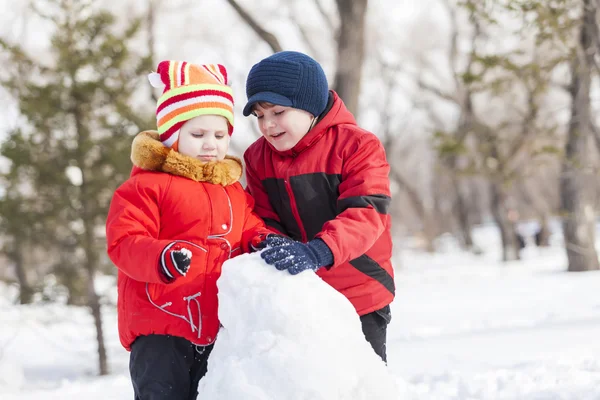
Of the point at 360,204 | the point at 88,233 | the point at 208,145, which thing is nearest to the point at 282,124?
the point at 208,145

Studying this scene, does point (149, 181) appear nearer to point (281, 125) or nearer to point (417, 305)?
point (281, 125)

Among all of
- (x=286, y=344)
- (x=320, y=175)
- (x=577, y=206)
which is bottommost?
(x=577, y=206)

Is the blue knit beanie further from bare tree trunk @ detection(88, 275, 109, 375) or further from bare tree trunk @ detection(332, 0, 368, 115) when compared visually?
bare tree trunk @ detection(88, 275, 109, 375)

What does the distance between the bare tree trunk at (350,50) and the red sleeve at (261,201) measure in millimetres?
4949

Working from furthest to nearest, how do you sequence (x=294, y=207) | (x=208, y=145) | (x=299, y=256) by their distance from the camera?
(x=294, y=207), (x=208, y=145), (x=299, y=256)

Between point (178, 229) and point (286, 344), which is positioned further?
point (178, 229)

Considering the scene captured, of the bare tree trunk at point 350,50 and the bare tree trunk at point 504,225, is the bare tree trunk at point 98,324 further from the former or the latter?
the bare tree trunk at point 504,225

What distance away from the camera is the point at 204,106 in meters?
2.40

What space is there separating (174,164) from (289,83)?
0.56 meters

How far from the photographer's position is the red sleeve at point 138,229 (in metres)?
2.09

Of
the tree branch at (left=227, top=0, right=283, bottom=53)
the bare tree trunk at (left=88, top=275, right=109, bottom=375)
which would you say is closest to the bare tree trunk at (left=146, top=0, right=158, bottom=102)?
the tree branch at (left=227, top=0, right=283, bottom=53)

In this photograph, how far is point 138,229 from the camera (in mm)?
2195

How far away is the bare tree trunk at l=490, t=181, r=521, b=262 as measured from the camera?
59.5 feet

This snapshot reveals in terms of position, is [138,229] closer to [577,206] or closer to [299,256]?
[299,256]
